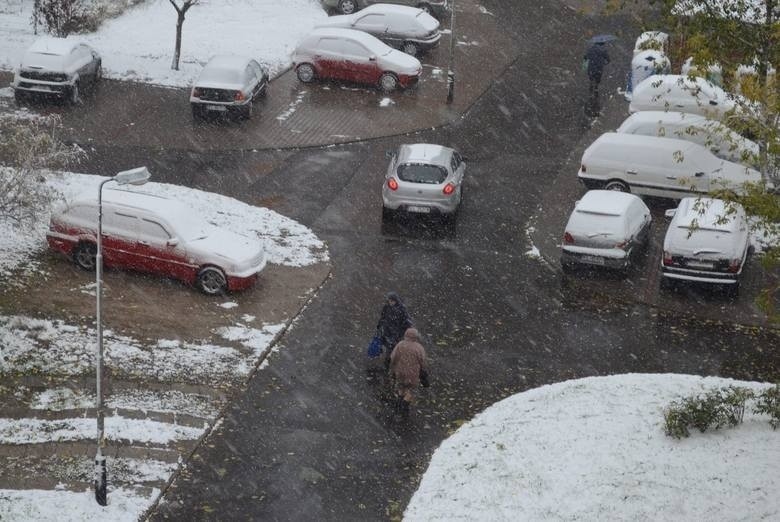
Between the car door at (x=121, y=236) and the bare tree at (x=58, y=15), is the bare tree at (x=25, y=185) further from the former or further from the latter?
the bare tree at (x=58, y=15)

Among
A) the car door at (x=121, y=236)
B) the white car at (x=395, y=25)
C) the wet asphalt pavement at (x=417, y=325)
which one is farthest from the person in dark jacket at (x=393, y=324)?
the white car at (x=395, y=25)

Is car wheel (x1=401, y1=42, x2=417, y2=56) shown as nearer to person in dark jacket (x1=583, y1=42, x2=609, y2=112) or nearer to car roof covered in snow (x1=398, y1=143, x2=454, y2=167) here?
person in dark jacket (x1=583, y1=42, x2=609, y2=112)

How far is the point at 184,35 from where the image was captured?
3666 cm

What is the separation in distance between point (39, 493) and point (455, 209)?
1287 cm

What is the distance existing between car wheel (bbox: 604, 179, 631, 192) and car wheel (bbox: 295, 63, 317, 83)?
11.1 m

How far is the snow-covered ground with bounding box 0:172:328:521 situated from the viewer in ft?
48.2

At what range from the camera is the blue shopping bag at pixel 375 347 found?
1880 centimetres

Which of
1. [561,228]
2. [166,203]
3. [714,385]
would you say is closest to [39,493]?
[166,203]

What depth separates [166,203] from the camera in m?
21.5

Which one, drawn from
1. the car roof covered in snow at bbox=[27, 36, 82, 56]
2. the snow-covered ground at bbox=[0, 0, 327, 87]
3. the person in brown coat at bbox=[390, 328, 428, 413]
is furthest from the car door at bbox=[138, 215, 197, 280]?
the snow-covered ground at bbox=[0, 0, 327, 87]

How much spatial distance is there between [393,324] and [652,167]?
10.5 m

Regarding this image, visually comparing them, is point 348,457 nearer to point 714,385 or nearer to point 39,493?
point 39,493

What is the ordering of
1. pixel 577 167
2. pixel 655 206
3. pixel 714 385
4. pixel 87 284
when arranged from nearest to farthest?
pixel 714 385 < pixel 87 284 < pixel 655 206 < pixel 577 167

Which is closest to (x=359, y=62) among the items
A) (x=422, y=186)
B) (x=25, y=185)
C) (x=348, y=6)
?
(x=348, y=6)
